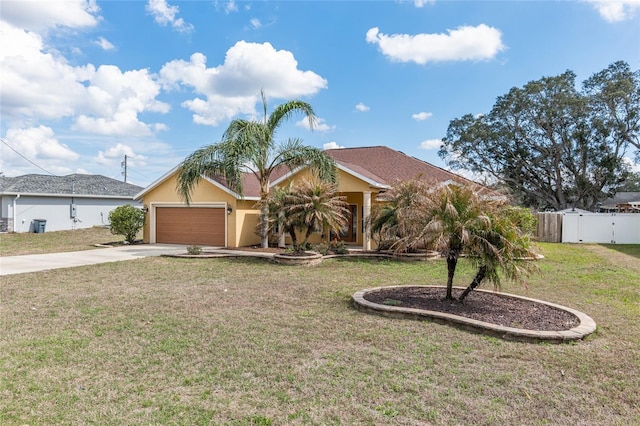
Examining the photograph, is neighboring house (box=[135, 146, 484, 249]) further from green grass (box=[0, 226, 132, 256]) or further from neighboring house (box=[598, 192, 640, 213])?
neighboring house (box=[598, 192, 640, 213])

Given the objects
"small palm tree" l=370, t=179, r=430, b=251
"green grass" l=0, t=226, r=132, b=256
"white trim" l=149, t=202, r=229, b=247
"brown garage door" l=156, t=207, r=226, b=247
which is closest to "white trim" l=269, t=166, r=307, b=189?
"white trim" l=149, t=202, r=229, b=247

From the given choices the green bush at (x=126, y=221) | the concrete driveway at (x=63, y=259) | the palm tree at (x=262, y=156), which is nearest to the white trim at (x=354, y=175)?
the palm tree at (x=262, y=156)

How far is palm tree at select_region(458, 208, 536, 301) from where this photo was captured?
20.2 feet

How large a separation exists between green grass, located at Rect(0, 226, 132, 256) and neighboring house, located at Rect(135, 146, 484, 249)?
11.2ft

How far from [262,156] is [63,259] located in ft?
26.3

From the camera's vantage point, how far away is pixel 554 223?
70.8ft

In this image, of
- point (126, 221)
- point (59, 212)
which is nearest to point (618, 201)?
point (126, 221)

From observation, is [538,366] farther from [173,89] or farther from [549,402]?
[173,89]

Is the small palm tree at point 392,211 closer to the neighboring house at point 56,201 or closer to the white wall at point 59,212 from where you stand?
the white wall at point 59,212

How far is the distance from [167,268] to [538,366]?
10.1 metres

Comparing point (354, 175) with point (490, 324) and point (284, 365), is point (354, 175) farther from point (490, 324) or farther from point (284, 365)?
point (284, 365)

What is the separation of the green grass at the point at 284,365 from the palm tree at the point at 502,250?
134 cm

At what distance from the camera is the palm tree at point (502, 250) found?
6172 millimetres

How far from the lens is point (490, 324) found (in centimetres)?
565
